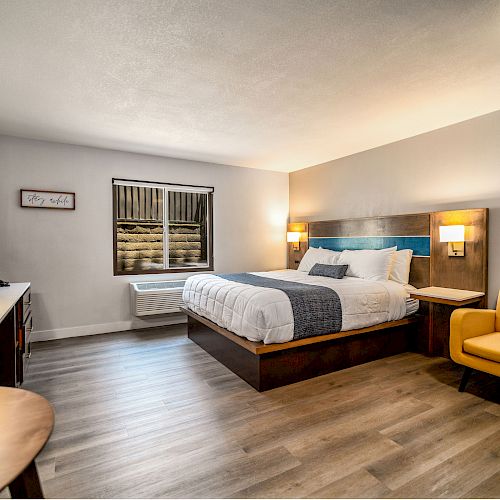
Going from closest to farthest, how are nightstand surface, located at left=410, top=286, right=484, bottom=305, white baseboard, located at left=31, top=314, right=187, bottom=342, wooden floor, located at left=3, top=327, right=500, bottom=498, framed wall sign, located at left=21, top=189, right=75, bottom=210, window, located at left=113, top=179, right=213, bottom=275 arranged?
wooden floor, located at left=3, top=327, right=500, bottom=498 < nightstand surface, located at left=410, top=286, right=484, bottom=305 < framed wall sign, located at left=21, top=189, right=75, bottom=210 < white baseboard, located at left=31, top=314, right=187, bottom=342 < window, located at left=113, top=179, right=213, bottom=275

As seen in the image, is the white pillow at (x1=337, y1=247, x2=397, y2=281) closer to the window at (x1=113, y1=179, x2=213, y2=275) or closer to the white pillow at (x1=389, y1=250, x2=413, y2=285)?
the white pillow at (x1=389, y1=250, x2=413, y2=285)

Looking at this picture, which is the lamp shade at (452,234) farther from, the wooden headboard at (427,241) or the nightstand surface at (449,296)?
the nightstand surface at (449,296)

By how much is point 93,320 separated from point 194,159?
2.74 meters

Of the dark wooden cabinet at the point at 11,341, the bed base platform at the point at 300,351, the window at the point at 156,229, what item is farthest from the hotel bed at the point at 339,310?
the window at the point at 156,229

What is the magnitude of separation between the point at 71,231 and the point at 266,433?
356cm

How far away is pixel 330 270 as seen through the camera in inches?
162

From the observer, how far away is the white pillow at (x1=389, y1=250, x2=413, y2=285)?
385 cm

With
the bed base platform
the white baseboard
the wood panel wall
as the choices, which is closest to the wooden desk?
the wood panel wall

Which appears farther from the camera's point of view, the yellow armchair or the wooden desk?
the wooden desk

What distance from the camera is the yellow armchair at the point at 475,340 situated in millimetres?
2434

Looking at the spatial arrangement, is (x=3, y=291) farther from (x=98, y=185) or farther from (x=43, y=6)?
(x=43, y=6)

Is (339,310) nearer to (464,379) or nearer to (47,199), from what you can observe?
(464,379)

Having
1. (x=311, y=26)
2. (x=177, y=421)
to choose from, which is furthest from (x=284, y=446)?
(x=311, y=26)

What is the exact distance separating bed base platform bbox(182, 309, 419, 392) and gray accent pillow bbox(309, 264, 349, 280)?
860 mm
